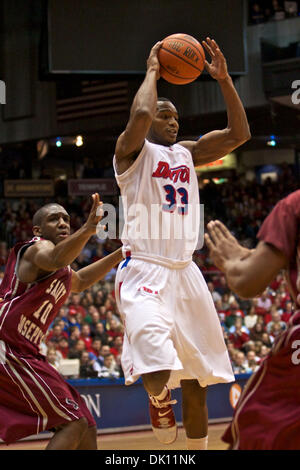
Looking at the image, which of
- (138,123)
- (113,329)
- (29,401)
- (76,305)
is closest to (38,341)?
(29,401)

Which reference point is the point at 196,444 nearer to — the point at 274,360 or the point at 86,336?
the point at 274,360

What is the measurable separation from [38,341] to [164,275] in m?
0.94

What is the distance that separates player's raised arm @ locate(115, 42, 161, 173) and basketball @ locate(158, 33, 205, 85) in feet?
0.59

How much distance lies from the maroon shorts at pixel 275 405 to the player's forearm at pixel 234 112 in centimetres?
232

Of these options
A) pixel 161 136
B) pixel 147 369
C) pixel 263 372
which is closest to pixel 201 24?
pixel 161 136

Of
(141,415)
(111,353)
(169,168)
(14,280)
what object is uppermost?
(169,168)

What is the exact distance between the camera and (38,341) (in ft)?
15.0

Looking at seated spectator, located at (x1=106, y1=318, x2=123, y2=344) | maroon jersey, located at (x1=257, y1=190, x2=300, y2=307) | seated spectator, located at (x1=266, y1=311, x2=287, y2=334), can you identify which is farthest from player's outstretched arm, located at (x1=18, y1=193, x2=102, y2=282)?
seated spectator, located at (x1=266, y1=311, x2=287, y2=334)

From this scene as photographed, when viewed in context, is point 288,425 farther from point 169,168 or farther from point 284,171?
point 284,171

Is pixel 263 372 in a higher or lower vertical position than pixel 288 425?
higher

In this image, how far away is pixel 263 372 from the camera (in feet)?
9.36

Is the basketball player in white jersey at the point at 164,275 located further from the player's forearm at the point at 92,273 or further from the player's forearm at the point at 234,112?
the player's forearm at the point at 92,273

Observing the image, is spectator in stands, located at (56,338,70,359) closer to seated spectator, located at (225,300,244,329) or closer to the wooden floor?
the wooden floor

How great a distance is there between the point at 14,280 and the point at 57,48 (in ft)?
34.7
